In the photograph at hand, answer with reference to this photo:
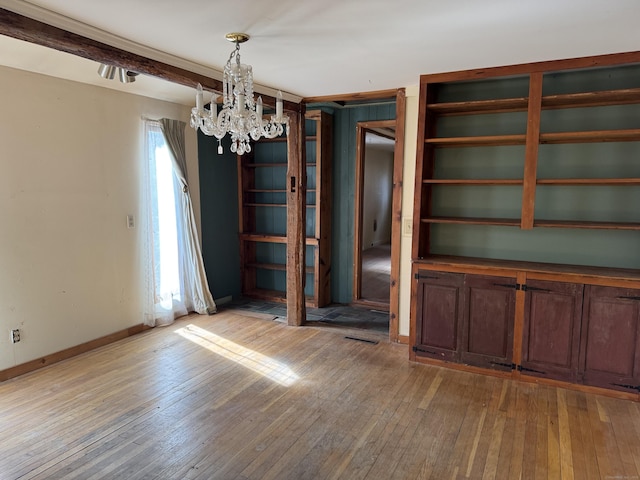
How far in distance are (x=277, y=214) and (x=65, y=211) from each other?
2.66 m

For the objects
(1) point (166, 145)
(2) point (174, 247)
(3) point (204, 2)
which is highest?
(3) point (204, 2)

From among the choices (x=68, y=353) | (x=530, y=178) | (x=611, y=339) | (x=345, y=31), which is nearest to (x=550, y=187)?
(x=530, y=178)

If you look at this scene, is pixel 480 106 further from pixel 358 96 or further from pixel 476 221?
pixel 358 96

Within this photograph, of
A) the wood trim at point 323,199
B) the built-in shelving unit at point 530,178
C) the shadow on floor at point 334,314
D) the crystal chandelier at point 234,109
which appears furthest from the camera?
the wood trim at point 323,199

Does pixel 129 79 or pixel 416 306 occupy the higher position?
pixel 129 79

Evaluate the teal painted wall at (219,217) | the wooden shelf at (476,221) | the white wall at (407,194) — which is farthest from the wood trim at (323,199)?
the wooden shelf at (476,221)

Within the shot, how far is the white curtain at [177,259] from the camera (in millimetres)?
4418

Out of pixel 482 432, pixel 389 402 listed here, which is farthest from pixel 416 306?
pixel 482 432

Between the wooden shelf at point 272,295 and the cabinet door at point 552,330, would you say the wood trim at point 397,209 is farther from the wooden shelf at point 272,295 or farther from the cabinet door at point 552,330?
the wooden shelf at point 272,295

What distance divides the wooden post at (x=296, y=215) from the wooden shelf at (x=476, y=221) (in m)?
1.45

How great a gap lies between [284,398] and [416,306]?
1.39 meters

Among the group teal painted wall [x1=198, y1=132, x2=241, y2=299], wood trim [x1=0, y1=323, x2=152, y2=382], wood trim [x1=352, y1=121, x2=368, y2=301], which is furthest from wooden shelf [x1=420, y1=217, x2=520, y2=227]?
wood trim [x1=0, y1=323, x2=152, y2=382]

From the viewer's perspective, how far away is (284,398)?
3033 millimetres

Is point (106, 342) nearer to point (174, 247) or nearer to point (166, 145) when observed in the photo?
point (174, 247)
